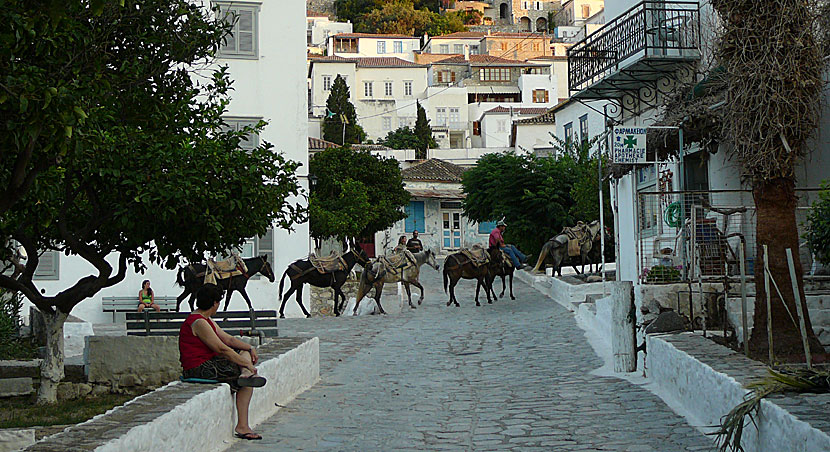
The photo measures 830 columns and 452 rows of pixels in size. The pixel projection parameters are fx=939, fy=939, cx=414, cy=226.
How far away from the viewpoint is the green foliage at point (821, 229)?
11961mm

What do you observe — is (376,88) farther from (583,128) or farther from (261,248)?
(261,248)

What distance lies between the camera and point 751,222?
1434cm

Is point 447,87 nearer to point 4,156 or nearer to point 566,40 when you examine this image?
point 566,40

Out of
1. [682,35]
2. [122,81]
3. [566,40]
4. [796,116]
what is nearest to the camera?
[122,81]

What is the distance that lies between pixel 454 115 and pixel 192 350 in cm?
7952

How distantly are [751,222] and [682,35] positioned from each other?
5.35 metres

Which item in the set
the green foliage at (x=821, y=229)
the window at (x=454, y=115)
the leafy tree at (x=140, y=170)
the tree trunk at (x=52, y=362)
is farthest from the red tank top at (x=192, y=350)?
the window at (x=454, y=115)

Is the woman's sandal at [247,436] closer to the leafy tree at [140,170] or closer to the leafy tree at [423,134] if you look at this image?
the leafy tree at [140,170]

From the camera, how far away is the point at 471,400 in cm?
1138

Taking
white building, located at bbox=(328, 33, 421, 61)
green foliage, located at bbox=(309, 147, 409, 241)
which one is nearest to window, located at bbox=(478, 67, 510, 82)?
white building, located at bbox=(328, 33, 421, 61)

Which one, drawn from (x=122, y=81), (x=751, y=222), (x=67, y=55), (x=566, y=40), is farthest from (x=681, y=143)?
(x=566, y=40)

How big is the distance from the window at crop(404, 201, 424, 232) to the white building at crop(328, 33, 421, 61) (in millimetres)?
55335

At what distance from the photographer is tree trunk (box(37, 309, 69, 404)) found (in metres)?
11.8

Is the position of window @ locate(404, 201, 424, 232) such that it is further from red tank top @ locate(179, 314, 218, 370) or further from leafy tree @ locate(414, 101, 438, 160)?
red tank top @ locate(179, 314, 218, 370)
